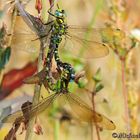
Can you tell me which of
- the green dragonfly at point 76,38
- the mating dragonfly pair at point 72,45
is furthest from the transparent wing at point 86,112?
the green dragonfly at point 76,38

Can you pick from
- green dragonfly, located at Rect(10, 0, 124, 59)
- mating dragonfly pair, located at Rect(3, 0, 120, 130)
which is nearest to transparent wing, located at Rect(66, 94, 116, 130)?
mating dragonfly pair, located at Rect(3, 0, 120, 130)

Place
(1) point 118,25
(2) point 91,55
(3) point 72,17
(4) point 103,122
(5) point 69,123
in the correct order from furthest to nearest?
(3) point 72,17 → (5) point 69,123 → (1) point 118,25 → (2) point 91,55 → (4) point 103,122

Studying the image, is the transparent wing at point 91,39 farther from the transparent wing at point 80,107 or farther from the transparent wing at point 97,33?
the transparent wing at point 80,107

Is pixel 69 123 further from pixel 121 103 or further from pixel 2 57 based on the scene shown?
pixel 2 57

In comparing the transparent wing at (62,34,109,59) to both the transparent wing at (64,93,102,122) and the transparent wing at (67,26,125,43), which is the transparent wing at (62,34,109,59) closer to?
the transparent wing at (67,26,125,43)

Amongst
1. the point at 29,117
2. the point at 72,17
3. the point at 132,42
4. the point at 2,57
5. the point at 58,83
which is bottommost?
the point at 29,117

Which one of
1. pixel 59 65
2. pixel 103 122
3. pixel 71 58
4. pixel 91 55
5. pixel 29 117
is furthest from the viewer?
pixel 71 58

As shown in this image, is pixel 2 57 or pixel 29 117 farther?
pixel 2 57

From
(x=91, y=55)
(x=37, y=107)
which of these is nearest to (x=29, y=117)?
(x=37, y=107)
